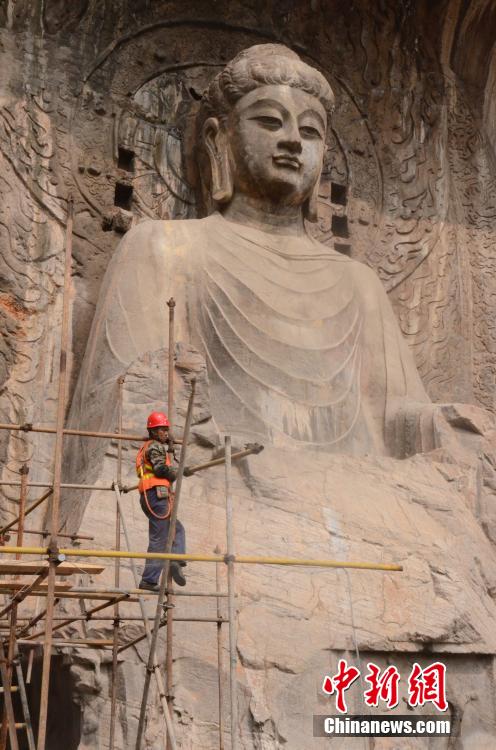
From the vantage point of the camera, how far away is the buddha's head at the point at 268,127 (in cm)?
848

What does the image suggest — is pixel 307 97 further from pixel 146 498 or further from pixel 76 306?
pixel 146 498

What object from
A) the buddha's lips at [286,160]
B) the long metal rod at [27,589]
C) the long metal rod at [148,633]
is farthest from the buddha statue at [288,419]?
the long metal rod at [27,589]

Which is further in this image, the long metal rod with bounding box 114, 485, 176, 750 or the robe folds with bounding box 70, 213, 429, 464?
the robe folds with bounding box 70, 213, 429, 464

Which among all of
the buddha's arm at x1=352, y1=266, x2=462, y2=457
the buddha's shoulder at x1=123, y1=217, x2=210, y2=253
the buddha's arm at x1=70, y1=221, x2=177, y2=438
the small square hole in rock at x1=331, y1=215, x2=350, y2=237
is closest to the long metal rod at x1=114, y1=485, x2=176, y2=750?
the buddha's arm at x1=70, y1=221, x2=177, y2=438

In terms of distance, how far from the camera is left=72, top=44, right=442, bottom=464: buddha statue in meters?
7.66

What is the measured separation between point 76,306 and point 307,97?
6.48ft

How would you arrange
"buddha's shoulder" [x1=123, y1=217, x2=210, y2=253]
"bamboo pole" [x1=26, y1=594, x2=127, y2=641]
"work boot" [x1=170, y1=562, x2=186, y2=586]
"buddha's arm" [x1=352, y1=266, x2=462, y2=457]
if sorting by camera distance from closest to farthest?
"bamboo pole" [x1=26, y1=594, x2=127, y2=641], "work boot" [x1=170, y1=562, x2=186, y2=586], "buddha's arm" [x1=352, y1=266, x2=462, y2=457], "buddha's shoulder" [x1=123, y1=217, x2=210, y2=253]

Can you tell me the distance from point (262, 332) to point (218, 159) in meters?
1.44

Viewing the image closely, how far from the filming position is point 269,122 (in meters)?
8.52

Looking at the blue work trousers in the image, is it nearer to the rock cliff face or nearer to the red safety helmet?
the red safety helmet

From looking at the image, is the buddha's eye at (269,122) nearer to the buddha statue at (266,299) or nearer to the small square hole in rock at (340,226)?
the buddha statue at (266,299)

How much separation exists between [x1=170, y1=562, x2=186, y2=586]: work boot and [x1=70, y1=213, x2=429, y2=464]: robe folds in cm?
184

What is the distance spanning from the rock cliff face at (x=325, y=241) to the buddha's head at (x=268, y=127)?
2.19ft

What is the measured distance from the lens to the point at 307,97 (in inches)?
338
